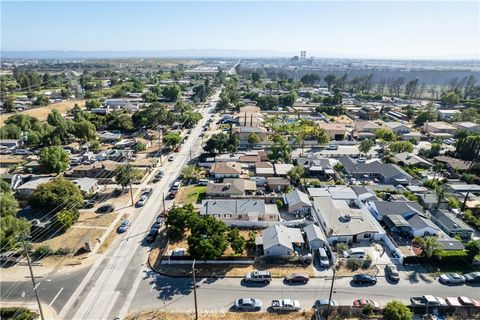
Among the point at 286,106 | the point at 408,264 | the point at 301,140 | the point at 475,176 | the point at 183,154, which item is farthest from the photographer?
the point at 286,106

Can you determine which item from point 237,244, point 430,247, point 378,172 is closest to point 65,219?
point 237,244

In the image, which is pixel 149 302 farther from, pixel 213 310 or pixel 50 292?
pixel 50 292

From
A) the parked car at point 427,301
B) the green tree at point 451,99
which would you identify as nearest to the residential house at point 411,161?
the parked car at point 427,301

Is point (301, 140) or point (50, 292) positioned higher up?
point (301, 140)

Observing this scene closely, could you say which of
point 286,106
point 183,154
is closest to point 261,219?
point 183,154

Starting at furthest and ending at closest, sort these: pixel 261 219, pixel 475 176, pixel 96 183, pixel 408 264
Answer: pixel 475 176 → pixel 96 183 → pixel 261 219 → pixel 408 264

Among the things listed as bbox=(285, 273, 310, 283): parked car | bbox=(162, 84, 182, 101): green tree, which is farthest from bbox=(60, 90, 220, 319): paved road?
bbox=(162, 84, 182, 101): green tree
